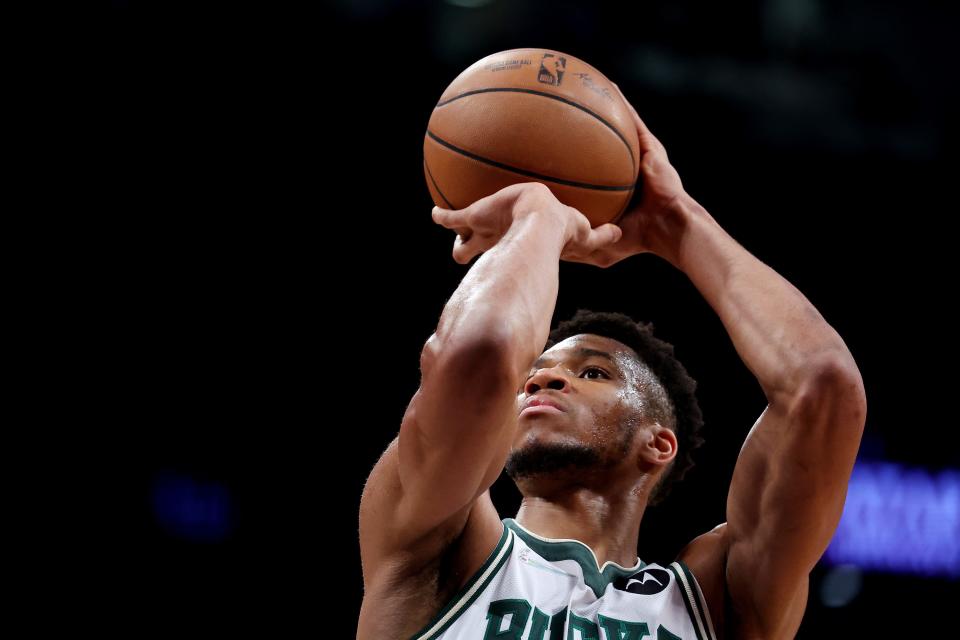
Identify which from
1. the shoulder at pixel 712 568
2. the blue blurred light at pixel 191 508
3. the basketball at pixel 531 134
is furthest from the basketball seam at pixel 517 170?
the blue blurred light at pixel 191 508

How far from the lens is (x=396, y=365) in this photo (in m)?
5.11

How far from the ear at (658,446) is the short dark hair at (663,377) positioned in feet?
0.32

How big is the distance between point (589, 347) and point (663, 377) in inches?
12.7

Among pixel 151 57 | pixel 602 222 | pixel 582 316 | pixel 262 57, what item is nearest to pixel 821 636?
pixel 582 316

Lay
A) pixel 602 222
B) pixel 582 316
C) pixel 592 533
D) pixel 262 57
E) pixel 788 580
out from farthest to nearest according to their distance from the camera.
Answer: pixel 262 57 < pixel 582 316 < pixel 592 533 < pixel 602 222 < pixel 788 580

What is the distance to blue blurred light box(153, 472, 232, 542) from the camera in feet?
15.0

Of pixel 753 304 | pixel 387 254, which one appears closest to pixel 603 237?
pixel 753 304

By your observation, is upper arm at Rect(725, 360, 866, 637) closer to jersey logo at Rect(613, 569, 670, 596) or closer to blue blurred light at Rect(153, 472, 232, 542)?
jersey logo at Rect(613, 569, 670, 596)

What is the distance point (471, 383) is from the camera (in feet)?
5.96

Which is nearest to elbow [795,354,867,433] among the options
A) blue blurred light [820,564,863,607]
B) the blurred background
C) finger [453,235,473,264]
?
finger [453,235,473,264]

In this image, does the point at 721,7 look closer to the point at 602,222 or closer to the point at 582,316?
the point at 582,316

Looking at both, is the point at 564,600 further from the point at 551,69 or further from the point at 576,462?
the point at 551,69

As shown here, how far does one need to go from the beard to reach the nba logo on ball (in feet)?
2.97

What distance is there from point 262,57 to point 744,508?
347 centimetres
